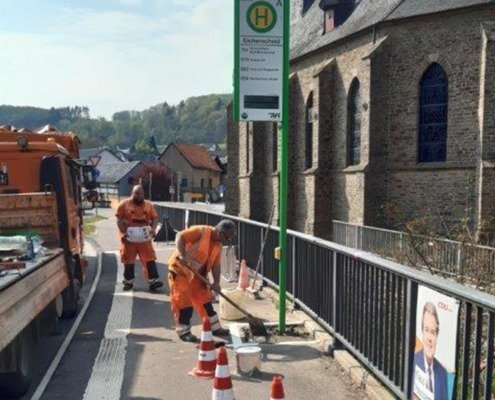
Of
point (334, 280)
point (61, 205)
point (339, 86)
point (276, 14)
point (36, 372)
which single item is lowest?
point (36, 372)

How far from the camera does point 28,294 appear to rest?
4.83m

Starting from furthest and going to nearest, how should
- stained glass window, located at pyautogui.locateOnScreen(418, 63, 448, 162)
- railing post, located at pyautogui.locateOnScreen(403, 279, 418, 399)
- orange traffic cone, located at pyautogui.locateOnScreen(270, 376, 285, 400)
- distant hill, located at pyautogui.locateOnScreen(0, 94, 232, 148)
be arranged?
distant hill, located at pyautogui.locateOnScreen(0, 94, 232, 148)
stained glass window, located at pyautogui.locateOnScreen(418, 63, 448, 162)
railing post, located at pyautogui.locateOnScreen(403, 279, 418, 399)
orange traffic cone, located at pyautogui.locateOnScreen(270, 376, 285, 400)

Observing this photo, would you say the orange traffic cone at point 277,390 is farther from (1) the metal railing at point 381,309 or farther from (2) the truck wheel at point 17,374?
(2) the truck wheel at point 17,374

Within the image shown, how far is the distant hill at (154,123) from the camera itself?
176 meters

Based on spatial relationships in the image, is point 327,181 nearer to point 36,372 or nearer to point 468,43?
point 468,43

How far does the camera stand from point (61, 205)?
7.41 m

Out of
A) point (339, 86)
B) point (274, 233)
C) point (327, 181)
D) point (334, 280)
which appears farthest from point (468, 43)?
point (334, 280)

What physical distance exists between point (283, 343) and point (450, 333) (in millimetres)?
3108

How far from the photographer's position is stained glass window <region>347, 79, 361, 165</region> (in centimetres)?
2270

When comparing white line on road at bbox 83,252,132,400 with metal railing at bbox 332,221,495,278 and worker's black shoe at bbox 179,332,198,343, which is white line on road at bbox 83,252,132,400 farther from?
metal railing at bbox 332,221,495,278

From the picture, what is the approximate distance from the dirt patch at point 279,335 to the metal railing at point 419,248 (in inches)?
94.4

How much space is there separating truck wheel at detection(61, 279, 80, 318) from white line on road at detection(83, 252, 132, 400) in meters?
0.53

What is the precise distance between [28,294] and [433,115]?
18168 millimetres

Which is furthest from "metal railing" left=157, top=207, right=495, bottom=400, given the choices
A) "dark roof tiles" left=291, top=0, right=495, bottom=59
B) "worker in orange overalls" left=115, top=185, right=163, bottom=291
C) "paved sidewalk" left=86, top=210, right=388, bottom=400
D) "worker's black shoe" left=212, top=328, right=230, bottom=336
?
"dark roof tiles" left=291, top=0, right=495, bottom=59
